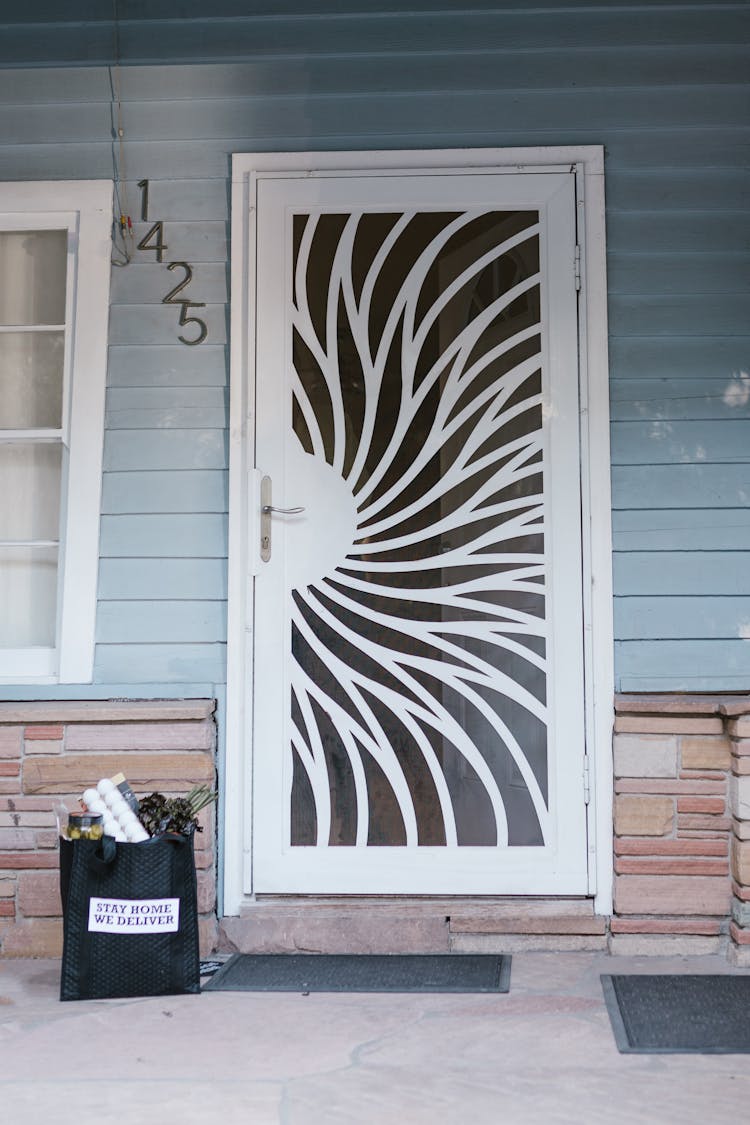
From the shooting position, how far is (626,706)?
2.99 metres

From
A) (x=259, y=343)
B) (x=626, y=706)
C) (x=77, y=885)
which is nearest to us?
(x=77, y=885)

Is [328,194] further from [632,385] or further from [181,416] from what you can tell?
[632,385]

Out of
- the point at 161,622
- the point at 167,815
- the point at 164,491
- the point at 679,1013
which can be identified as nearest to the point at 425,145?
the point at 164,491

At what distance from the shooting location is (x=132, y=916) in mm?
2584

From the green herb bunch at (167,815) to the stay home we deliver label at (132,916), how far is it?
165mm

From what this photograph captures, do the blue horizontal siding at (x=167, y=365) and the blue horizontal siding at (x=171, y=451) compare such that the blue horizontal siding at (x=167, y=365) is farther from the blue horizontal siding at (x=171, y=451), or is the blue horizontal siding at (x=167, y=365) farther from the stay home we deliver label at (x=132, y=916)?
the stay home we deliver label at (x=132, y=916)

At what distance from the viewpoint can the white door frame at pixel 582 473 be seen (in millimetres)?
3043

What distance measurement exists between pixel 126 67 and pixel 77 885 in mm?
2305

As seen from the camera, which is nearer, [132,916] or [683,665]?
[132,916]

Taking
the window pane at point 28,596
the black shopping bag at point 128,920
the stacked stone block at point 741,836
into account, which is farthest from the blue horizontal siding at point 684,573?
the window pane at point 28,596

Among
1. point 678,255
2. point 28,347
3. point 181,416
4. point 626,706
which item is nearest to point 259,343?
point 181,416

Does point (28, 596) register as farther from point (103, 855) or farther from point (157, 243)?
point (157, 243)

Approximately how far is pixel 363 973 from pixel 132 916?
0.61 m

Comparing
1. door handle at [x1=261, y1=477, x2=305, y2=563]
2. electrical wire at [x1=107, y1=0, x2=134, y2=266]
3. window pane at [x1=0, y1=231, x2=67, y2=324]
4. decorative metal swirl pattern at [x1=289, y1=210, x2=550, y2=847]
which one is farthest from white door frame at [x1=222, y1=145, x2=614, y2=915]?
window pane at [x1=0, y1=231, x2=67, y2=324]
